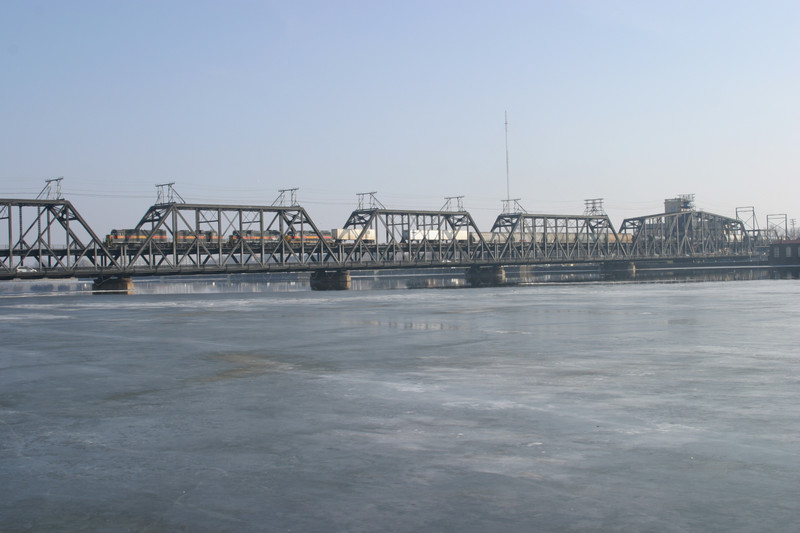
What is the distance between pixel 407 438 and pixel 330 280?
357 ft

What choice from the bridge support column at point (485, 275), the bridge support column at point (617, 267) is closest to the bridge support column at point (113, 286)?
the bridge support column at point (485, 275)

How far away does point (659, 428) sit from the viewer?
451 inches

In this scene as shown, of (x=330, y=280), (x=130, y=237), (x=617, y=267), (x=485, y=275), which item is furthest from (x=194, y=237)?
(x=617, y=267)

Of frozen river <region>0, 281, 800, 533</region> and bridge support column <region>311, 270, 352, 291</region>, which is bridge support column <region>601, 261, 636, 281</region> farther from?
frozen river <region>0, 281, 800, 533</region>

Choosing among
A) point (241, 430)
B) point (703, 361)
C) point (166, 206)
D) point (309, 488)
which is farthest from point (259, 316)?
point (166, 206)

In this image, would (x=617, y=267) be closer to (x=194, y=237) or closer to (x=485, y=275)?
(x=485, y=275)

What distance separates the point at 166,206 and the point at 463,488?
104 metres

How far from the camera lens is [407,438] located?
11.1 m

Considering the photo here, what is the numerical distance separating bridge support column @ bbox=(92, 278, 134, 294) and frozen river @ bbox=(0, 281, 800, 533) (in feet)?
262

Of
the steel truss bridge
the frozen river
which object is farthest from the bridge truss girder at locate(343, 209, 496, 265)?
the frozen river

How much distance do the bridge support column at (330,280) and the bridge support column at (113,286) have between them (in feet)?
94.1

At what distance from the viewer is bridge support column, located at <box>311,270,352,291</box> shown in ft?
386

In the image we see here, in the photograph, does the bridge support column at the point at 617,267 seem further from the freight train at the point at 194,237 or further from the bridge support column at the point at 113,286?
the bridge support column at the point at 113,286

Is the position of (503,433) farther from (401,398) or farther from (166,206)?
(166,206)
